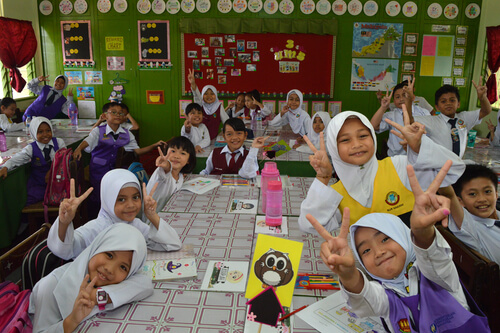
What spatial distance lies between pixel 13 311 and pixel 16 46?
5694 mm

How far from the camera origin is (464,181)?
2016 millimetres

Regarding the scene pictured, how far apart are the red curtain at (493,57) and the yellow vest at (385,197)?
198 inches

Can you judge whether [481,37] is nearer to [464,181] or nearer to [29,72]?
[464,181]

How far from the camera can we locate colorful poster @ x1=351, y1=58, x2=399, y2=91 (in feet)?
20.6

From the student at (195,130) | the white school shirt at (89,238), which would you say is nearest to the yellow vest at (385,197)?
the white school shirt at (89,238)

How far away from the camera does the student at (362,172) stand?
1.71 metres

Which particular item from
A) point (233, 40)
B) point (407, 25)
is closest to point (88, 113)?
point (233, 40)

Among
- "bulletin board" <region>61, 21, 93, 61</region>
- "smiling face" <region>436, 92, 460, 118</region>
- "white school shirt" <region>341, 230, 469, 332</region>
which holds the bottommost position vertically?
"white school shirt" <region>341, 230, 469, 332</region>

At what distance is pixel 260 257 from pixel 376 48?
5573 mm

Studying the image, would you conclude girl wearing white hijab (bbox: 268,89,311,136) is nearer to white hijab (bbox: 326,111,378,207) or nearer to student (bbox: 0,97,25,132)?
white hijab (bbox: 326,111,378,207)

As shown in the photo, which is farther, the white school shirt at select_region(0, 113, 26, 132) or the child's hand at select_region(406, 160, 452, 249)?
the white school shirt at select_region(0, 113, 26, 132)

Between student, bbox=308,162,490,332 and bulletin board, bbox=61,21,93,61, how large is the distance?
6.48 meters

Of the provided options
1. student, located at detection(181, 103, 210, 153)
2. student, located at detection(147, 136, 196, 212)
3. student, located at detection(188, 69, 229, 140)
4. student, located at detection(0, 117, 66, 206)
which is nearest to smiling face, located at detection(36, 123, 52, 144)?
student, located at detection(0, 117, 66, 206)

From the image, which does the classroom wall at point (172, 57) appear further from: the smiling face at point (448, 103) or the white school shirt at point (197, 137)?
the smiling face at point (448, 103)
